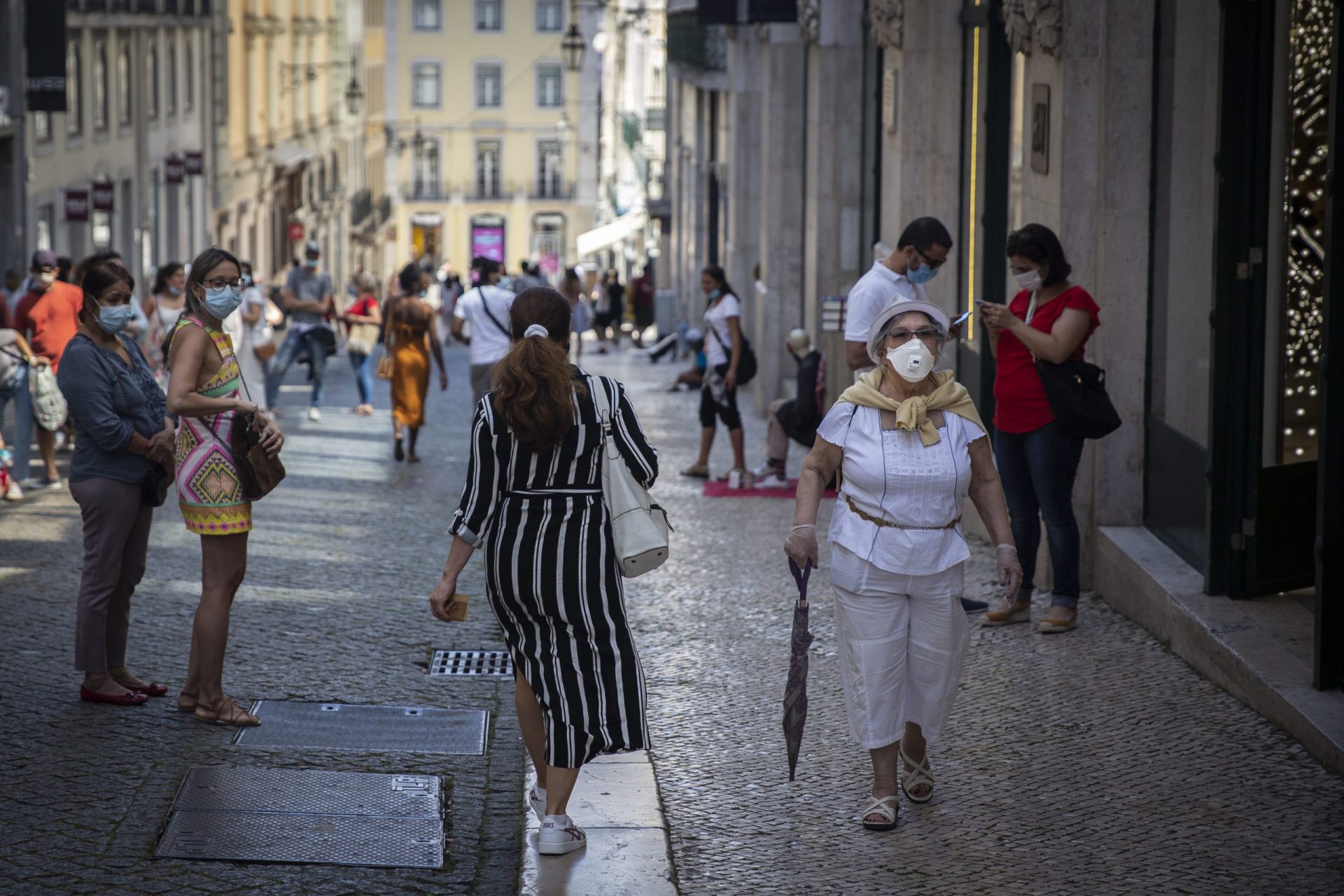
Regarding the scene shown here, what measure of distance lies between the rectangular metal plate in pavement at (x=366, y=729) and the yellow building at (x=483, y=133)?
249 ft

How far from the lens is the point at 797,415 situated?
1348 centimetres

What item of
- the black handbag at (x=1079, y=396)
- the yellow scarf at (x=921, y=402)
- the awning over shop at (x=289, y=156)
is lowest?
the black handbag at (x=1079, y=396)

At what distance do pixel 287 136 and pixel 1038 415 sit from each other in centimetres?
4963

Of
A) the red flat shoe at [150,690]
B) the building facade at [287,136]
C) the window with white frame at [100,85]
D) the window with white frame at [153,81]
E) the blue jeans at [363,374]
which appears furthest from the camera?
the building facade at [287,136]

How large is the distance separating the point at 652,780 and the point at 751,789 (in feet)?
1.12

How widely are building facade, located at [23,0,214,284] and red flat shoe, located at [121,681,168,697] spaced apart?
20.5 meters

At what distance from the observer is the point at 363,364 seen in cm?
2089

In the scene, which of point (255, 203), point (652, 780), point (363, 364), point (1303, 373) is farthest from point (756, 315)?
point (255, 203)

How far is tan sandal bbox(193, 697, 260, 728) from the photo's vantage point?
7496mm

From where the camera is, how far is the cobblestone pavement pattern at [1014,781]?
5.63 meters

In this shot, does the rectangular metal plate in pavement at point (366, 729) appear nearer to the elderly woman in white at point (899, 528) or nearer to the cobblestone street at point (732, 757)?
the cobblestone street at point (732, 757)

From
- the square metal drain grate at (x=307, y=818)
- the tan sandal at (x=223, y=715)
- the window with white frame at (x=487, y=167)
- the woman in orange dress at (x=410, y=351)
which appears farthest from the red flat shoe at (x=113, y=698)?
the window with white frame at (x=487, y=167)

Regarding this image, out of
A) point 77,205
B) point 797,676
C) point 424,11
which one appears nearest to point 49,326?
point 797,676

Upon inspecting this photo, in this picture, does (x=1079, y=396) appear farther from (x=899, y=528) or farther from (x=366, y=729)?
(x=366, y=729)
